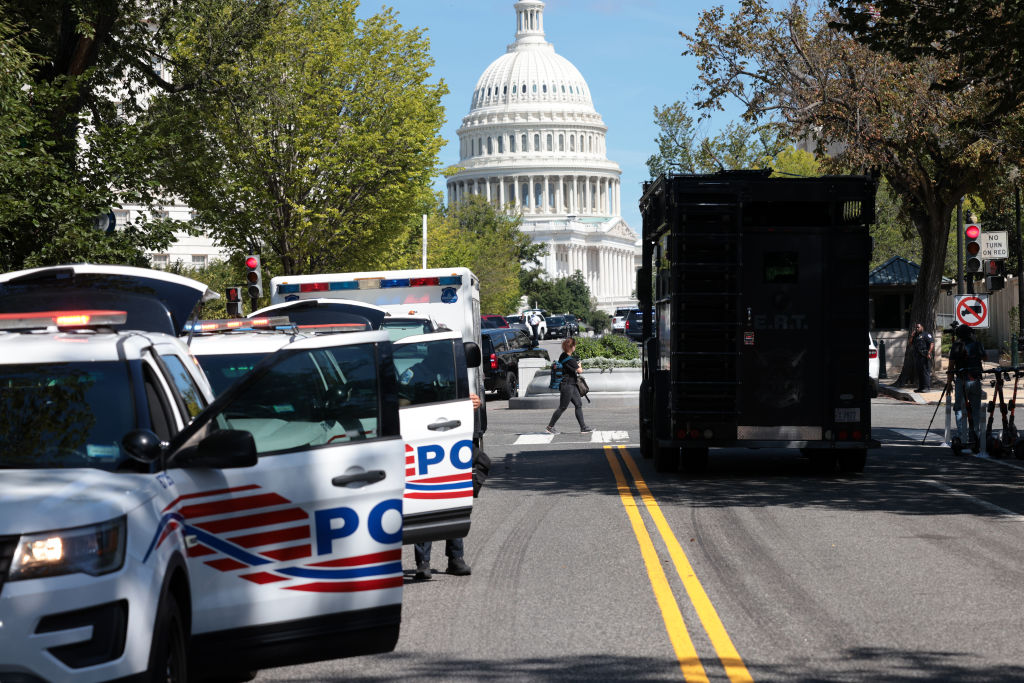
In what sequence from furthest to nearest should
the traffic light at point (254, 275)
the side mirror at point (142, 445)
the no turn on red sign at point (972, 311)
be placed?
the traffic light at point (254, 275), the no turn on red sign at point (972, 311), the side mirror at point (142, 445)

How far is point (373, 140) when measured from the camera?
1497 inches

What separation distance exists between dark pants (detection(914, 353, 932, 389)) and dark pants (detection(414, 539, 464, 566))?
2734cm

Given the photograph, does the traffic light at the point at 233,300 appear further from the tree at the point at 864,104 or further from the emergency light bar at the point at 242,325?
the emergency light bar at the point at 242,325

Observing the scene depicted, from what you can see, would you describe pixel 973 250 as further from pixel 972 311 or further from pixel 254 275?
pixel 254 275

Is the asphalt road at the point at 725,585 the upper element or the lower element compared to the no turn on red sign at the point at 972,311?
lower

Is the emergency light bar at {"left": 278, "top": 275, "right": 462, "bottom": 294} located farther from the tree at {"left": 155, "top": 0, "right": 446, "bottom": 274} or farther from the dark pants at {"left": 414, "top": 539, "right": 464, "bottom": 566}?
the tree at {"left": 155, "top": 0, "right": 446, "bottom": 274}

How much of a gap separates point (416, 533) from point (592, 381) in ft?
97.9

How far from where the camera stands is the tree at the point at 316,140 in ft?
121

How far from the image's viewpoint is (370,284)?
751 inches

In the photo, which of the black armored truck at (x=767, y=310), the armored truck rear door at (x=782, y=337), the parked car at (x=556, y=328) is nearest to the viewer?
the black armored truck at (x=767, y=310)

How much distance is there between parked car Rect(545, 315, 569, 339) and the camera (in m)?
100

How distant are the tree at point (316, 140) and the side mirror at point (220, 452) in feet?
101

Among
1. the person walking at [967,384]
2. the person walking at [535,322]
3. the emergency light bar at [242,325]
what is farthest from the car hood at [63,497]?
the person walking at [535,322]

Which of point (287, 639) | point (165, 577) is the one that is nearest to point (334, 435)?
point (287, 639)
